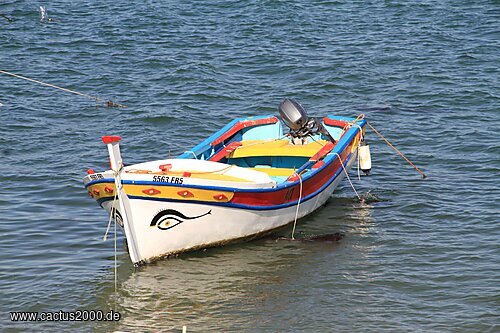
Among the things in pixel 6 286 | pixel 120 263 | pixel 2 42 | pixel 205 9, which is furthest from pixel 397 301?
pixel 205 9

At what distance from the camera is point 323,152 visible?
539 inches

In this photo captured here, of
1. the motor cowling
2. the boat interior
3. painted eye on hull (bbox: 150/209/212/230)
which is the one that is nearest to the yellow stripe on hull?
painted eye on hull (bbox: 150/209/212/230)

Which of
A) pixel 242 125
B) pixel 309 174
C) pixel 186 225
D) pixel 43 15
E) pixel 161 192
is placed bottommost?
pixel 186 225

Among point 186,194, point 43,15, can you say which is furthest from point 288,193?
point 43,15

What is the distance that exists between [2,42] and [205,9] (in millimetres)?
6396

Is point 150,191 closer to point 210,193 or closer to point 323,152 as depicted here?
point 210,193

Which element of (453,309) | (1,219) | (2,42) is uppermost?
(2,42)

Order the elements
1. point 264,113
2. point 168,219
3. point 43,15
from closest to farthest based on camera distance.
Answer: point 168,219 < point 264,113 < point 43,15

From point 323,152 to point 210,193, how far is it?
2922mm

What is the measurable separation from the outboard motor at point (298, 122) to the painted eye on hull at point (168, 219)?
3290 millimetres

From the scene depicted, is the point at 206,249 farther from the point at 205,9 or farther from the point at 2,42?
the point at 205,9

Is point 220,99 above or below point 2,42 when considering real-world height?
below

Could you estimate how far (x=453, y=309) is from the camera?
Result: 10227 millimetres

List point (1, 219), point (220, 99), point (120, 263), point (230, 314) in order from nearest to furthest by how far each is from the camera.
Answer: point (230, 314) → point (120, 263) → point (1, 219) → point (220, 99)
